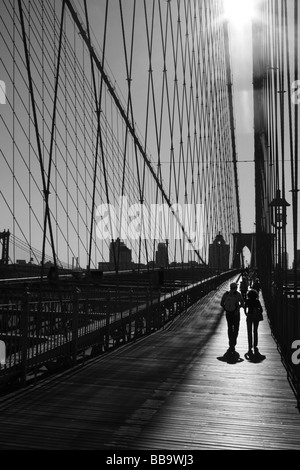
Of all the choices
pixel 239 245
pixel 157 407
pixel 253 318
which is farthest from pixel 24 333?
pixel 239 245

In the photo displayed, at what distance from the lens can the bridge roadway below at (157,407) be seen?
3.30m

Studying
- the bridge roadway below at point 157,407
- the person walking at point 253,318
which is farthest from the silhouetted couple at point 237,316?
the bridge roadway below at point 157,407

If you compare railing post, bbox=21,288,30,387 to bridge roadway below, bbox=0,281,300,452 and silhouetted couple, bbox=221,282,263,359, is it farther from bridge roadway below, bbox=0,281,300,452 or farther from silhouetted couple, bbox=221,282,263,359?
silhouetted couple, bbox=221,282,263,359

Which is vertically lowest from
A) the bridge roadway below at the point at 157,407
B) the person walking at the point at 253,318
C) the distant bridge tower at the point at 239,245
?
the bridge roadway below at the point at 157,407

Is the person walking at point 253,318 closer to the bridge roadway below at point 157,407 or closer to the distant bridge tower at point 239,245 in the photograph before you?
the bridge roadway below at point 157,407

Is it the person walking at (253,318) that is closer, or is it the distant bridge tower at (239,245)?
the person walking at (253,318)

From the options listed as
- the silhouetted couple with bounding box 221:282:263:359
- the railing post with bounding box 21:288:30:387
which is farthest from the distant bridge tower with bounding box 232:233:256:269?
the railing post with bounding box 21:288:30:387

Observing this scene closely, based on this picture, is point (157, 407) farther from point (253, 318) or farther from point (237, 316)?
point (237, 316)

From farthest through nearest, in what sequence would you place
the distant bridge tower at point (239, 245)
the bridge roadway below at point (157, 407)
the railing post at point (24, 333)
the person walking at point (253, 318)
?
1. the distant bridge tower at point (239, 245)
2. the person walking at point (253, 318)
3. the railing post at point (24, 333)
4. the bridge roadway below at point (157, 407)

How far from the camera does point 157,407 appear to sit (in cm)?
416

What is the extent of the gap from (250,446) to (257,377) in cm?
241

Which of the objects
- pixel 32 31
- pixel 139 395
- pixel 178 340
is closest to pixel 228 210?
pixel 32 31

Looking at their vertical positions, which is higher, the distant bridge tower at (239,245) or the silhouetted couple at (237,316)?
the distant bridge tower at (239,245)

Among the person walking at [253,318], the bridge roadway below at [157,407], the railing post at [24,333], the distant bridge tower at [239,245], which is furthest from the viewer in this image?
the distant bridge tower at [239,245]
